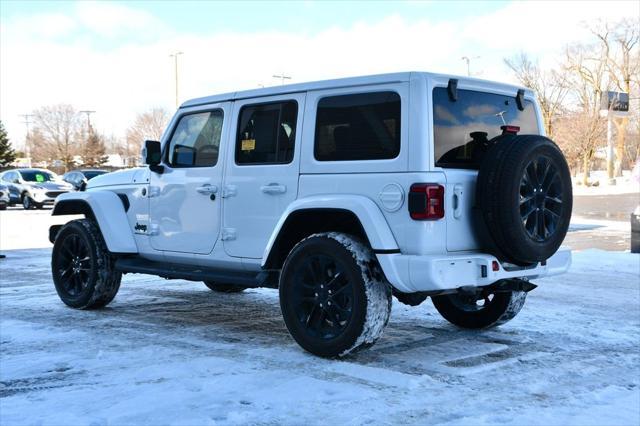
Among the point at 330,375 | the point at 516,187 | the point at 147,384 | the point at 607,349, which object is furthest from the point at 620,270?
the point at 147,384

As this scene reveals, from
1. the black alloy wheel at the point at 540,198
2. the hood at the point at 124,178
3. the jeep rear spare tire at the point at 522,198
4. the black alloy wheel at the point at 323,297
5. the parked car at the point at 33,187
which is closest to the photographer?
the jeep rear spare tire at the point at 522,198

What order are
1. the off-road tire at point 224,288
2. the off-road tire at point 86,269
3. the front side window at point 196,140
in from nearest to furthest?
the front side window at point 196,140
the off-road tire at point 86,269
the off-road tire at point 224,288

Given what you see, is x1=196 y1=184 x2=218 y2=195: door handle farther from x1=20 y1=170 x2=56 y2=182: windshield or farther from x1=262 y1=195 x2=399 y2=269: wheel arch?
x1=20 y1=170 x2=56 y2=182: windshield

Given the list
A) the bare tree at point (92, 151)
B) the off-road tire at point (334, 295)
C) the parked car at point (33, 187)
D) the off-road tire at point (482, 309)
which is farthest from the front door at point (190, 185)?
the bare tree at point (92, 151)

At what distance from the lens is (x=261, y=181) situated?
19.6 feet

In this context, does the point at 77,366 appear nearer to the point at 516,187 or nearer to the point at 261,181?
the point at 261,181

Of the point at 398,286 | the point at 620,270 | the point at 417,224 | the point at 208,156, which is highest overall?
the point at 208,156

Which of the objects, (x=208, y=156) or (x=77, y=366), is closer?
(x=77, y=366)

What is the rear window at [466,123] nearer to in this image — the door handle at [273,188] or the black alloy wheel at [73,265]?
the door handle at [273,188]

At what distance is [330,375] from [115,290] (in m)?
3.36

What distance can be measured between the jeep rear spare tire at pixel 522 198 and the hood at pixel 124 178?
3.46 metres

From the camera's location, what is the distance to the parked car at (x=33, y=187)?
2744cm

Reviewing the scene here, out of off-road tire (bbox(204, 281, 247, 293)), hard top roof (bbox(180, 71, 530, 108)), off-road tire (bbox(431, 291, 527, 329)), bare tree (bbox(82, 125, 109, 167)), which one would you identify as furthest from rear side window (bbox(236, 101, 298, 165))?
bare tree (bbox(82, 125, 109, 167))

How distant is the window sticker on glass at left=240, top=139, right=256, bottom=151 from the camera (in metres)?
6.17
